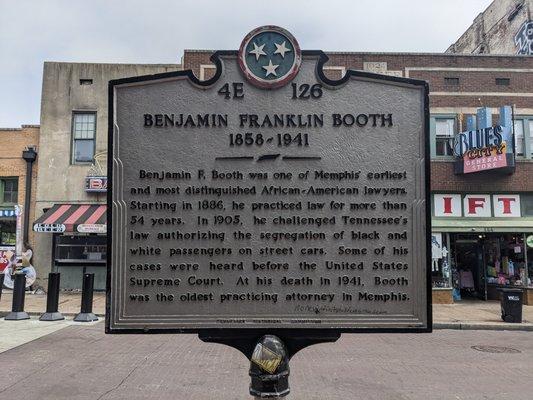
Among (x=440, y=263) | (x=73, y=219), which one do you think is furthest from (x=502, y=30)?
(x=73, y=219)

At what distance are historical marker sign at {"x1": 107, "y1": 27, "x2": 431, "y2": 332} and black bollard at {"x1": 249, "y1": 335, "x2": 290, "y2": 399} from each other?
166 mm

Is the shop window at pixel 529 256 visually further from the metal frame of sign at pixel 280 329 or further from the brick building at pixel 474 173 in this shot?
the metal frame of sign at pixel 280 329

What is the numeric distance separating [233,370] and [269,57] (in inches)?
223

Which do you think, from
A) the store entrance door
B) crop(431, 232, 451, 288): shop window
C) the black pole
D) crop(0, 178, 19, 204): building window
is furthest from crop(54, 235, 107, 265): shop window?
the store entrance door

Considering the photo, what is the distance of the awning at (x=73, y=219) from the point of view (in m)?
18.5

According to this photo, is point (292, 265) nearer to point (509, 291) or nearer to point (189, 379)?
point (189, 379)

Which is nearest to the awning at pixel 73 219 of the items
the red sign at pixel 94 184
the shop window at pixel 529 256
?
the red sign at pixel 94 184

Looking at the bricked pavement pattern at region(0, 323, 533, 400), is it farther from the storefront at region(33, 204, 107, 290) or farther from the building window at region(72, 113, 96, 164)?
the building window at region(72, 113, 96, 164)

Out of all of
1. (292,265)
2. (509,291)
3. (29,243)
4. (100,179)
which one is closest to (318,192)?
(292,265)

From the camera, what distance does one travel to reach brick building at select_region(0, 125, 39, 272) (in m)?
20.3

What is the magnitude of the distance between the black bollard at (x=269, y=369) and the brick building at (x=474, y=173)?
53.1 ft

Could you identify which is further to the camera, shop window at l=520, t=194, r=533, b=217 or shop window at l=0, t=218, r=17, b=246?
shop window at l=0, t=218, r=17, b=246

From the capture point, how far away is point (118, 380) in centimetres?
716

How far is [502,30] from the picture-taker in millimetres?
27094
